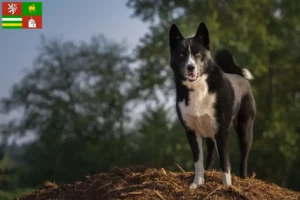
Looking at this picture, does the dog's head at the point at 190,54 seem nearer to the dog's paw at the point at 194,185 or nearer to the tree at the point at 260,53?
the dog's paw at the point at 194,185

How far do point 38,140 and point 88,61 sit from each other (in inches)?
192

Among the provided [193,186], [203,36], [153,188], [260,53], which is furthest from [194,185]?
[260,53]

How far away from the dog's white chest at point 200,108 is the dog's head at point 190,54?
0.19m

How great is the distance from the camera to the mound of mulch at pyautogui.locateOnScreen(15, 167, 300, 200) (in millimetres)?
6109

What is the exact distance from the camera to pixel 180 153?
23344mm

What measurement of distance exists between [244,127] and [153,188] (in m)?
1.91

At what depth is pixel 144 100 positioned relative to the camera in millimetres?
24719

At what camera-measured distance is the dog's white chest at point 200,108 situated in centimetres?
618

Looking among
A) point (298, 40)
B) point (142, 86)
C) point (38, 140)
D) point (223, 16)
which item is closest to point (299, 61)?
point (298, 40)

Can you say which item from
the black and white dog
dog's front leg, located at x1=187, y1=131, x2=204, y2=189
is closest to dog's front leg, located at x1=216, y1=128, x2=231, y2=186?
the black and white dog

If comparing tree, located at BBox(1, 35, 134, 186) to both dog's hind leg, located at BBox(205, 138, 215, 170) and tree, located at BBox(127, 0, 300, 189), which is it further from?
dog's hind leg, located at BBox(205, 138, 215, 170)

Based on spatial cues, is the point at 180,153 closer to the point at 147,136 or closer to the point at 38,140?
the point at 147,136

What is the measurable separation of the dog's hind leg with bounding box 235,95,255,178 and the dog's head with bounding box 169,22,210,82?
1.51 metres

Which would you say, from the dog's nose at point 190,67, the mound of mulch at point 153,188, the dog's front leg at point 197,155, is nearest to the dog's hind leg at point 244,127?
the mound of mulch at point 153,188
